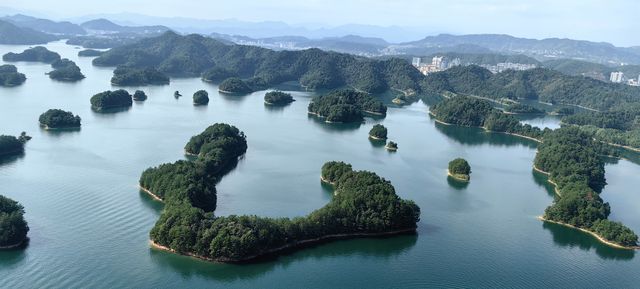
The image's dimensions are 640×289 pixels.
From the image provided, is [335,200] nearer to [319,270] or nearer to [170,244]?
[319,270]

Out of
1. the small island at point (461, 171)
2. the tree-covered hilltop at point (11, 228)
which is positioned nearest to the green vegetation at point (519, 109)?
the small island at point (461, 171)

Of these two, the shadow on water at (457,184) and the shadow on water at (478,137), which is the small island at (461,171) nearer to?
the shadow on water at (457,184)

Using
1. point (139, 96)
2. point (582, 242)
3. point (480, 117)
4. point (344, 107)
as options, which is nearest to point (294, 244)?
point (582, 242)

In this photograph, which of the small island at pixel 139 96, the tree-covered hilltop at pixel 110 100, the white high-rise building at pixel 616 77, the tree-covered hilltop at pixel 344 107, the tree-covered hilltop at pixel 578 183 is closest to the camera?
the tree-covered hilltop at pixel 578 183

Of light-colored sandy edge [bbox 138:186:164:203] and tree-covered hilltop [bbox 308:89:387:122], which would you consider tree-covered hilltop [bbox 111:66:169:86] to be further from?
light-colored sandy edge [bbox 138:186:164:203]

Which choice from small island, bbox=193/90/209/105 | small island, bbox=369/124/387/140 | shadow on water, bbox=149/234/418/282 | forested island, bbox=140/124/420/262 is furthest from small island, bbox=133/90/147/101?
shadow on water, bbox=149/234/418/282

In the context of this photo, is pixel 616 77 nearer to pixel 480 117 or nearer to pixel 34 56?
pixel 480 117

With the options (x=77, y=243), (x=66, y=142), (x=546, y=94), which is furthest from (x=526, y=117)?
(x=77, y=243)
